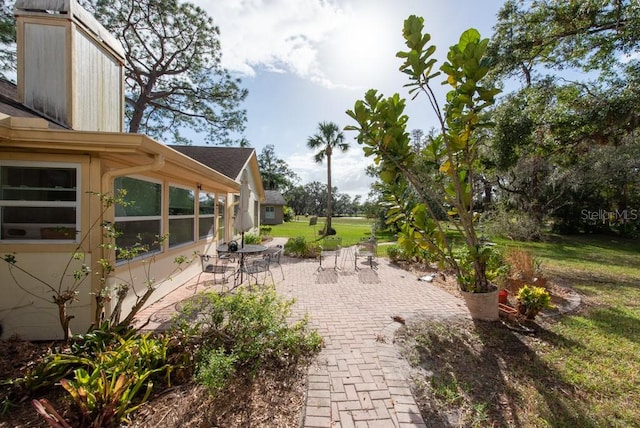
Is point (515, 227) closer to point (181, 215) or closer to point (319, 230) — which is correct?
point (319, 230)

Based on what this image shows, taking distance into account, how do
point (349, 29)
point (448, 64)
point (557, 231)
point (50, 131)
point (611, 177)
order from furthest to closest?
point (557, 231) → point (611, 177) → point (349, 29) → point (448, 64) → point (50, 131)

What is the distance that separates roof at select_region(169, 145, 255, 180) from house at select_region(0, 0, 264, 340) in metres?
6.36

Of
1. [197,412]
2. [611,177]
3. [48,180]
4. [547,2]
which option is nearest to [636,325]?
[197,412]

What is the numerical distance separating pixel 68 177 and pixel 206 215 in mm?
5139

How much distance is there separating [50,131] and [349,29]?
6.54 metres

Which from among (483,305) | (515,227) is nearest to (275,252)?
(483,305)

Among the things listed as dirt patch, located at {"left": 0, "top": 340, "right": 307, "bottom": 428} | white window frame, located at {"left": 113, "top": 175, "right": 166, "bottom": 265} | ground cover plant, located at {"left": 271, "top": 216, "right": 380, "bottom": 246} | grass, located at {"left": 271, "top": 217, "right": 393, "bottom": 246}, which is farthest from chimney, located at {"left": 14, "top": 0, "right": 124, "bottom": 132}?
grass, located at {"left": 271, "top": 217, "right": 393, "bottom": 246}

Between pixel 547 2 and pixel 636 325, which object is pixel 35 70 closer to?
pixel 636 325

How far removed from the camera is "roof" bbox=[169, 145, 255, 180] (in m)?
12.8

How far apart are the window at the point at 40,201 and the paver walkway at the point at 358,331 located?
210 cm

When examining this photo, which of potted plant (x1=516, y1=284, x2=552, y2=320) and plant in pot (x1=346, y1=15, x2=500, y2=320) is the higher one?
plant in pot (x1=346, y1=15, x2=500, y2=320)

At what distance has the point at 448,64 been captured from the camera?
403 centimetres

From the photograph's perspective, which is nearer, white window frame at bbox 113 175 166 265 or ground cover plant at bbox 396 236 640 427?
ground cover plant at bbox 396 236 640 427

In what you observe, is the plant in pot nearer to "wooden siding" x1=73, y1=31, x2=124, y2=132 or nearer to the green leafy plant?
the green leafy plant
